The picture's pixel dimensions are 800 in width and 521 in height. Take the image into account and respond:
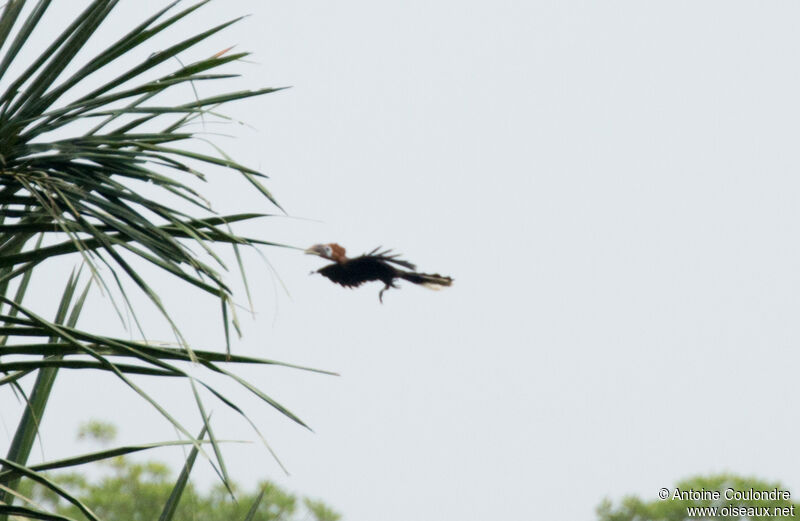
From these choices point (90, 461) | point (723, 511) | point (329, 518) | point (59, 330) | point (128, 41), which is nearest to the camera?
point (59, 330)

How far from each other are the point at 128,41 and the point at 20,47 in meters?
0.22

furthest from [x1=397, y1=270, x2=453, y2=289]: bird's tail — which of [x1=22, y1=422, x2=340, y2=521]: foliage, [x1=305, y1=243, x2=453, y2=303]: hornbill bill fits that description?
[x1=22, y1=422, x2=340, y2=521]: foliage

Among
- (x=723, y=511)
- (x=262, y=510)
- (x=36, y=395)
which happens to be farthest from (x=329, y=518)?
(x=36, y=395)

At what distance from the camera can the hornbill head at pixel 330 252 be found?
211 cm

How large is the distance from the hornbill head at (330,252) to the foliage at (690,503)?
6.36 metres

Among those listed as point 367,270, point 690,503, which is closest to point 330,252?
point 367,270

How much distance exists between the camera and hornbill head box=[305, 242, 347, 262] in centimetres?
211

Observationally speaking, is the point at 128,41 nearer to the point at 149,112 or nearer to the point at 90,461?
the point at 149,112

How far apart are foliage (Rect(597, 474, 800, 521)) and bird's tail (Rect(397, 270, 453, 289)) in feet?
20.8

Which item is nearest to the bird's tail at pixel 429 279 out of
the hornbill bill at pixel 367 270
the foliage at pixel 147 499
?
the hornbill bill at pixel 367 270

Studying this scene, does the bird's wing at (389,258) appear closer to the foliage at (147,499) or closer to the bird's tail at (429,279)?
the bird's tail at (429,279)

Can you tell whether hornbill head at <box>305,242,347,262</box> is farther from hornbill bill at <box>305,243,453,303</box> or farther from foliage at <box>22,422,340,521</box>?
foliage at <box>22,422,340,521</box>

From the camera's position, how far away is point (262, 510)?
8.62 meters

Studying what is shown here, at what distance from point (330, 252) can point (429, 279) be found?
264mm
